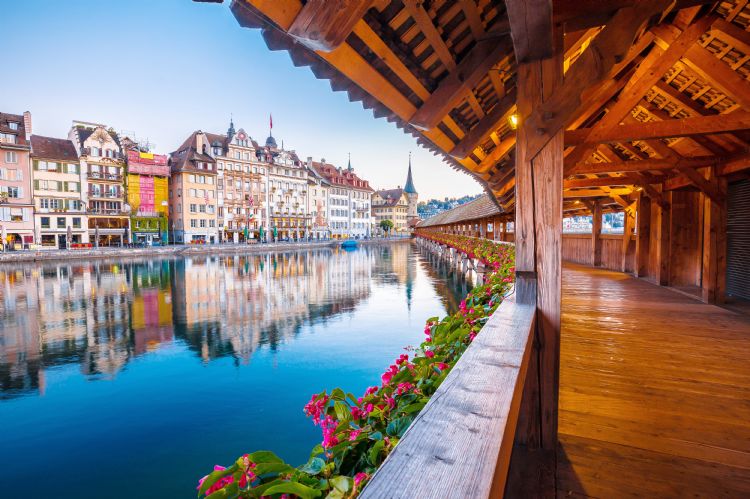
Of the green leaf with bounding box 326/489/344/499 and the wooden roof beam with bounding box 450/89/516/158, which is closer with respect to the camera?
the green leaf with bounding box 326/489/344/499

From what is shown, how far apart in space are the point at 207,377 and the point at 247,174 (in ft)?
166

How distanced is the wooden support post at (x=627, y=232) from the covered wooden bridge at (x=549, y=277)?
19.8 feet

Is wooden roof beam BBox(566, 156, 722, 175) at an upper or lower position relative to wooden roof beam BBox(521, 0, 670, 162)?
upper

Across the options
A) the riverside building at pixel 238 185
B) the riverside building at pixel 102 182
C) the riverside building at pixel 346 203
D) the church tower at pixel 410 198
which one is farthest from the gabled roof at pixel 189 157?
the church tower at pixel 410 198

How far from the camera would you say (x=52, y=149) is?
136 ft

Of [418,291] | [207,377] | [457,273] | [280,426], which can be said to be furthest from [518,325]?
[457,273]

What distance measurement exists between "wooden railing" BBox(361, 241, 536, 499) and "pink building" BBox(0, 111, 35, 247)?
49.7m

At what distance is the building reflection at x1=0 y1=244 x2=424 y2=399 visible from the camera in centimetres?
955

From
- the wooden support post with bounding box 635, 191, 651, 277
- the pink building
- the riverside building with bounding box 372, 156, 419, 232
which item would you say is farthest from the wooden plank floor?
the riverside building with bounding box 372, 156, 419, 232

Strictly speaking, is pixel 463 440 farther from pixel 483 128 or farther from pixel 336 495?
pixel 483 128

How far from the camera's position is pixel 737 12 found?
4445 millimetres

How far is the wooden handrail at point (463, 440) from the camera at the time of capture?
2.35ft

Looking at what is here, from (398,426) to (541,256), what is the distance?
1.37 m

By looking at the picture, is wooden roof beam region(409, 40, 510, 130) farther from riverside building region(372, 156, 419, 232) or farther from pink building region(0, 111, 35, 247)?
riverside building region(372, 156, 419, 232)
